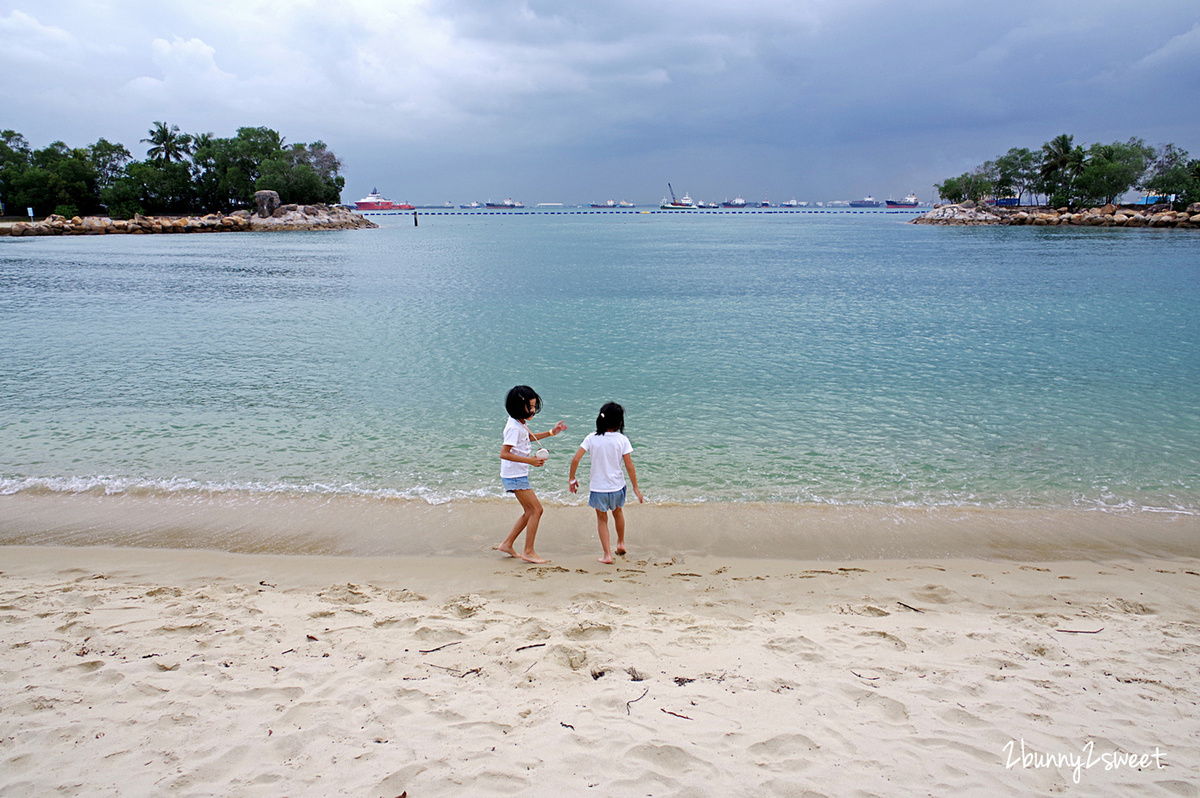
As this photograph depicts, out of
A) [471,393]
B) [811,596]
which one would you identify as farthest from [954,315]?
[811,596]

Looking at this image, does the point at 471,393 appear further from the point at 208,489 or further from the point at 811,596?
the point at 811,596

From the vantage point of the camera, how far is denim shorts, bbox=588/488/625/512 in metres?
6.26

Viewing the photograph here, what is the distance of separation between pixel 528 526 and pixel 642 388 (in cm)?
747

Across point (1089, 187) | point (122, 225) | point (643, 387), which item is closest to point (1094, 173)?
point (1089, 187)

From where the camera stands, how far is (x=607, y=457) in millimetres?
6152

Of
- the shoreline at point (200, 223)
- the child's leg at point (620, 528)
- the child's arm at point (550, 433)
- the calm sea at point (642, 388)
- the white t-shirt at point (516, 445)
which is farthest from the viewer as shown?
the shoreline at point (200, 223)

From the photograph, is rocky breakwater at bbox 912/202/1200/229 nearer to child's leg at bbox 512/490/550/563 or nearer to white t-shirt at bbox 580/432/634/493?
white t-shirt at bbox 580/432/634/493

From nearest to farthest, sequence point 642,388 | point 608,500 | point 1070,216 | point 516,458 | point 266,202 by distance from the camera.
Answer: point 516,458
point 608,500
point 642,388
point 1070,216
point 266,202

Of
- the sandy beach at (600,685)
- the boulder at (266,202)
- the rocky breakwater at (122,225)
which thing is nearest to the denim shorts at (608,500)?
the sandy beach at (600,685)

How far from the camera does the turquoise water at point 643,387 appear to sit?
346 inches

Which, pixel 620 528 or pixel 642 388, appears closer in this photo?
pixel 620 528

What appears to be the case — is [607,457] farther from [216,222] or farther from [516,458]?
[216,222]

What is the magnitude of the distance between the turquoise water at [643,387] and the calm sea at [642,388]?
0.07m

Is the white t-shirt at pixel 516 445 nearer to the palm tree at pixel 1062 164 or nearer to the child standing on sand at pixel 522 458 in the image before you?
→ the child standing on sand at pixel 522 458
